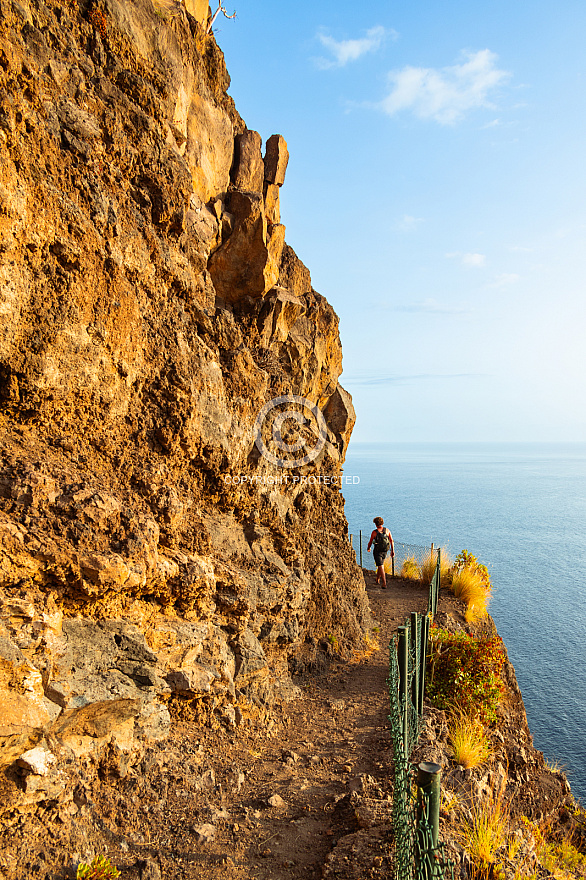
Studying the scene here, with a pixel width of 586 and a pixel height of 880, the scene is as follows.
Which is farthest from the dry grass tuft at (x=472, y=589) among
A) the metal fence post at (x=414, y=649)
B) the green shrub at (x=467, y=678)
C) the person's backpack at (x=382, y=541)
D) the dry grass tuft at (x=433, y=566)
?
the metal fence post at (x=414, y=649)

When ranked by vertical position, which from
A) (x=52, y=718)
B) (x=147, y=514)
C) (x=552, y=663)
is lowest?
(x=552, y=663)

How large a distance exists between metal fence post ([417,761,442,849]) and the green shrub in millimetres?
4415

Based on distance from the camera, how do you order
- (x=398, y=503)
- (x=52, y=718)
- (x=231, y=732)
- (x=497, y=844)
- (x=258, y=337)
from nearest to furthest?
(x=52, y=718), (x=497, y=844), (x=231, y=732), (x=258, y=337), (x=398, y=503)

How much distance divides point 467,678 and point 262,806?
3550mm

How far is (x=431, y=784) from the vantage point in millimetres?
2590

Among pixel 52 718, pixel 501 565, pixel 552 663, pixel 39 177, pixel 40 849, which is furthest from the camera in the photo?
pixel 501 565

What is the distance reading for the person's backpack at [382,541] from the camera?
13000mm

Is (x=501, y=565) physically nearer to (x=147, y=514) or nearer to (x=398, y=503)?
(x=398, y=503)

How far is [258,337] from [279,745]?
20.2 feet

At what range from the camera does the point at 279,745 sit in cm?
564

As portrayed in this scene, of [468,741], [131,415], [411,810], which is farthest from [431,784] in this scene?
[131,415]

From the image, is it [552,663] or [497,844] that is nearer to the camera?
[497,844]

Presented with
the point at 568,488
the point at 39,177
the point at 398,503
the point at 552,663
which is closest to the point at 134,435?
the point at 39,177

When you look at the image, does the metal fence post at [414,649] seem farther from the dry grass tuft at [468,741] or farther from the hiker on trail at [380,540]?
the hiker on trail at [380,540]
